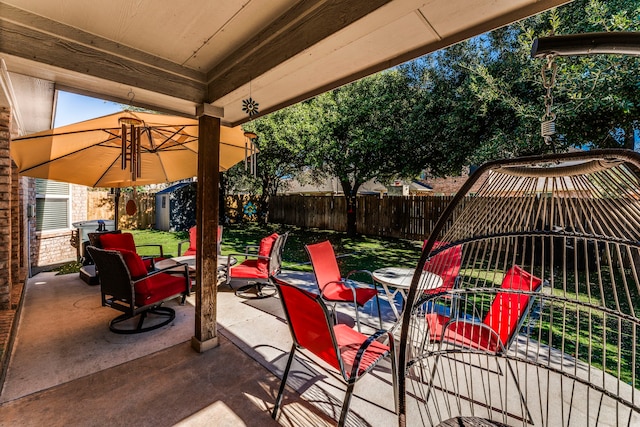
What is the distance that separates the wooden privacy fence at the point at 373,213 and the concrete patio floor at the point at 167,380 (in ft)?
Result: 23.2

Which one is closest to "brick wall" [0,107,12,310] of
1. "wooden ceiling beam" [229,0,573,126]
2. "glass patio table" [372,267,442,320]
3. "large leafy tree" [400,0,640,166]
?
"wooden ceiling beam" [229,0,573,126]

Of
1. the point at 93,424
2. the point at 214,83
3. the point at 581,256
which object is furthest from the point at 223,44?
the point at 581,256

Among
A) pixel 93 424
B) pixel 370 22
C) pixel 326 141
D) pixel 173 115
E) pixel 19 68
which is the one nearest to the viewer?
pixel 370 22

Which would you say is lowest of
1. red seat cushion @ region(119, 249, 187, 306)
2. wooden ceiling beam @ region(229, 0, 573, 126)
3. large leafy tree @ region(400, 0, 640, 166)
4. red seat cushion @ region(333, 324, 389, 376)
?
red seat cushion @ region(333, 324, 389, 376)

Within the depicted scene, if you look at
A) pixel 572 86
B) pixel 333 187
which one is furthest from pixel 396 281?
pixel 333 187

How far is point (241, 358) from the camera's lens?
2.68 m

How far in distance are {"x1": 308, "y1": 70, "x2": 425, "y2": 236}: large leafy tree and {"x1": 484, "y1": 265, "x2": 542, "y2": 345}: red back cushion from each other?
19.9ft

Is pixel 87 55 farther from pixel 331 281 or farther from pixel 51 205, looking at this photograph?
pixel 51 205

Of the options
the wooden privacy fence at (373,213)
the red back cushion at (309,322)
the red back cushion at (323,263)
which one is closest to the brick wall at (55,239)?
the red back cushion at (323,263)

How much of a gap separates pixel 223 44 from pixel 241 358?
2.76 meters

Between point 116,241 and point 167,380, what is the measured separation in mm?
2906

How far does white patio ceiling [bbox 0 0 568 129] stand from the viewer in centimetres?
165

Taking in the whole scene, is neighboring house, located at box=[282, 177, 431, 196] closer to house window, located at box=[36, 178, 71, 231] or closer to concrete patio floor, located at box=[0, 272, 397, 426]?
house window, located at box=[36, 178, 71, 231]

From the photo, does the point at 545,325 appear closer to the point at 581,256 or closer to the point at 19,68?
the point at 581,256
